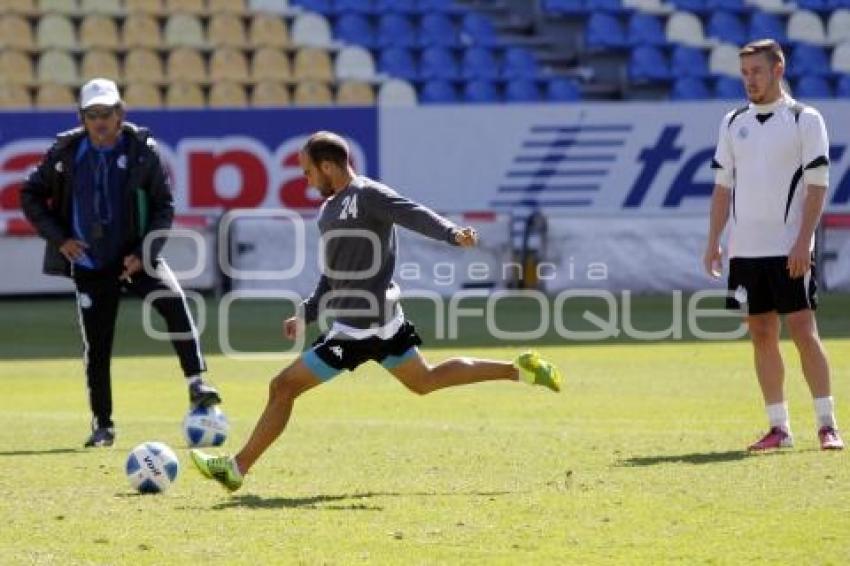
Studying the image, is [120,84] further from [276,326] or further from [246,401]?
[246,401]

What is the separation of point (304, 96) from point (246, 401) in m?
14.7

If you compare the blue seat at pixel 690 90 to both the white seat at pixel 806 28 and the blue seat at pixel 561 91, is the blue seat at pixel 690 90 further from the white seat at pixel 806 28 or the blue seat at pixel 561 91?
the white seat at pixel 806 28

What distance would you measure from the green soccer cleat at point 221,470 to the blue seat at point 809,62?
2258cm

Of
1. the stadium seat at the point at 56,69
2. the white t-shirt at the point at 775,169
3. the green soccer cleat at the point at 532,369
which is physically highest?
the stadium seat at the point at 56,69

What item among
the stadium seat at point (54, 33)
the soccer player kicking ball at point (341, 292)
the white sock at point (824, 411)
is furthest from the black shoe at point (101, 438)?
the stadium seat at point (54, 33)

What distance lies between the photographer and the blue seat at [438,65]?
3030cm

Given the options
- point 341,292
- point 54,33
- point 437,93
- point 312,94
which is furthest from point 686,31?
point 341,292

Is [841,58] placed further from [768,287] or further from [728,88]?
[768,287]

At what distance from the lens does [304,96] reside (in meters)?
29.6

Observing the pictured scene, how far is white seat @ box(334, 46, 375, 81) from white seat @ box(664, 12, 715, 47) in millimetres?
4936

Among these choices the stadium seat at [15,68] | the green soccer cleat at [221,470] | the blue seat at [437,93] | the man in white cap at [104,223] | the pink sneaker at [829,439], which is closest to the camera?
the green soccer cleat at [221,470]

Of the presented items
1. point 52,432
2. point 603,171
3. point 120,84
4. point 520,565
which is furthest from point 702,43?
point 520,565

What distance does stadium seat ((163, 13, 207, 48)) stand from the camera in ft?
98.6

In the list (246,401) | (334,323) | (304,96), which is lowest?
(246,401)
